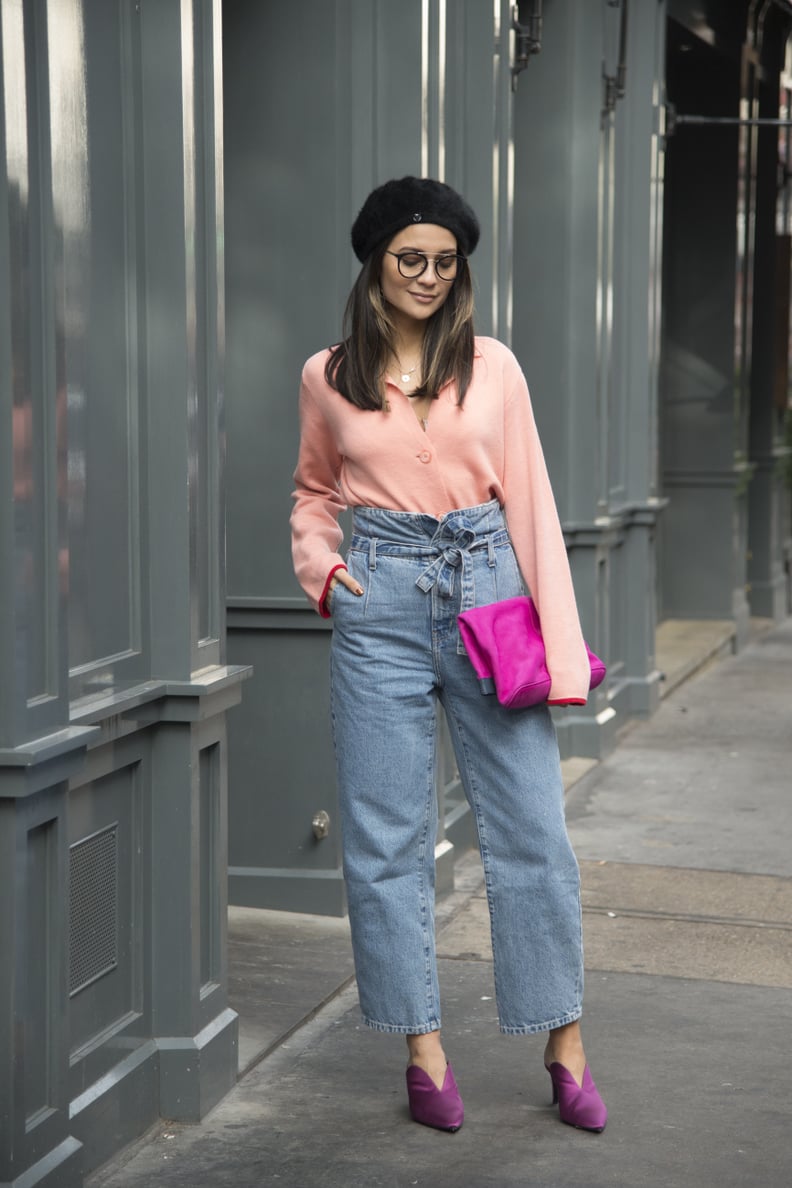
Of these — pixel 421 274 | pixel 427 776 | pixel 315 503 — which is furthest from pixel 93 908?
pixel 421 274

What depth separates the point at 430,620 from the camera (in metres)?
3.70

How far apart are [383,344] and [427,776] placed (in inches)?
37.7

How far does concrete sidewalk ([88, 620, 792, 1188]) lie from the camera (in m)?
3.68

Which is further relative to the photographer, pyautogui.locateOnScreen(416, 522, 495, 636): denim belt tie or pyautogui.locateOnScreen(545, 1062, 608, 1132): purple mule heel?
pyautogui.locateOnScreen(545, 1062, 608, 1132): purple mule heel

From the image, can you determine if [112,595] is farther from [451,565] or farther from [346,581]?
[451,565]

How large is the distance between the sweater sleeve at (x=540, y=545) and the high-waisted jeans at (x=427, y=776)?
5cm

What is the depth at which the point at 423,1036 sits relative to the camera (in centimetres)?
383

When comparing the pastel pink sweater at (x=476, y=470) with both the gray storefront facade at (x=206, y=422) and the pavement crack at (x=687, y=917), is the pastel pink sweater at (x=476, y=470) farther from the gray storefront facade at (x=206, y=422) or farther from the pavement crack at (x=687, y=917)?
the pavement crack at (x=687, y=917)

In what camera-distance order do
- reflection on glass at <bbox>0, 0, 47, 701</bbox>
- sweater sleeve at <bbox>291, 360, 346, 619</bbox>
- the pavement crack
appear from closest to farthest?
reflection on glass at <bbox>0, 0, 47, 701</bbox> < sweater sleeve at <bbox>291, 360, 346, 619</bbox> < the pavement crack

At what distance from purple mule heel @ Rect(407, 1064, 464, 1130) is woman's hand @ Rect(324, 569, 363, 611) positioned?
108cm

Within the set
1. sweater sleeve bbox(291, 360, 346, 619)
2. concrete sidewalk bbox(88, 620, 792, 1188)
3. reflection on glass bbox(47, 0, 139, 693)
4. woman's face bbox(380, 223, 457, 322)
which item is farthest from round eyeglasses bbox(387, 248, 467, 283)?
concrete sidewalk bbox(88, 620, 792, 1188)

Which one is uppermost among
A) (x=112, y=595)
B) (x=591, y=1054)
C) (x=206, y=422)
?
(x=206, y=422)

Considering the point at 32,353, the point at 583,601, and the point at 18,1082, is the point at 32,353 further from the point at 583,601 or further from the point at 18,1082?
the point at 583,601

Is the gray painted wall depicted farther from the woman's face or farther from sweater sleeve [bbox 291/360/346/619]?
the woman's face
